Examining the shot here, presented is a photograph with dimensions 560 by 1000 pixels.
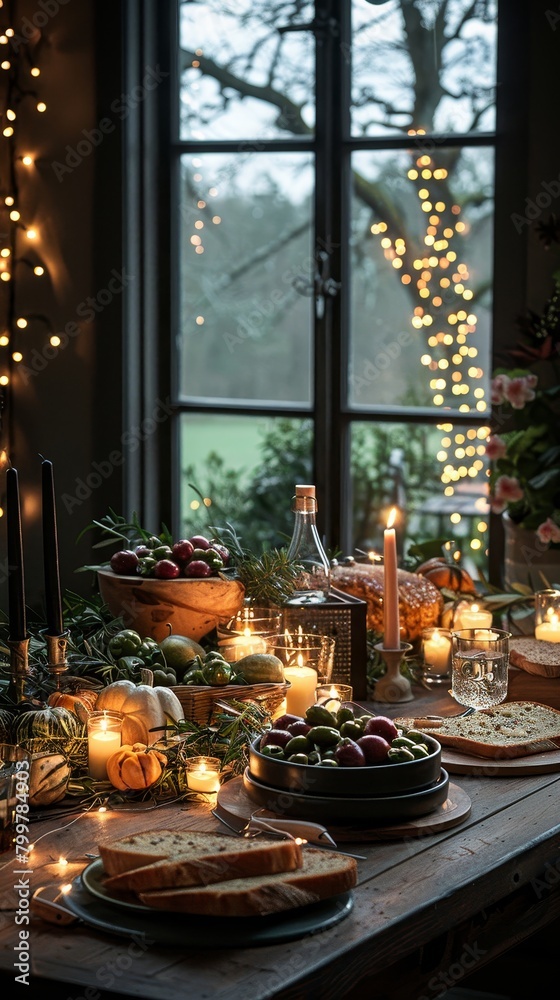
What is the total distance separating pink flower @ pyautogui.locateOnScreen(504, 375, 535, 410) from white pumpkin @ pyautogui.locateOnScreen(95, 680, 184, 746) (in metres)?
1.71

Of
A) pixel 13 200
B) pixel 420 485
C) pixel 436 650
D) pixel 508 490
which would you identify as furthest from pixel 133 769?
pixel 13 200

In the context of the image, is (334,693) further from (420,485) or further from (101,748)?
(420,485)

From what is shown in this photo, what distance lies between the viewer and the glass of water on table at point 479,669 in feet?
5.65

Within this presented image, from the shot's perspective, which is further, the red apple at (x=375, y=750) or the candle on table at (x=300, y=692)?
the candle on table at (x=300, y=692)

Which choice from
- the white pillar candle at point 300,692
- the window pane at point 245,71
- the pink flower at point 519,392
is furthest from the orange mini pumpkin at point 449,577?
the window pane at point 245,71

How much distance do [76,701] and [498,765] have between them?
0.56 metres

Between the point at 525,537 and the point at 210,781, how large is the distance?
1.74 meters

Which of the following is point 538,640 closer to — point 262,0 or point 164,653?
point 164,653

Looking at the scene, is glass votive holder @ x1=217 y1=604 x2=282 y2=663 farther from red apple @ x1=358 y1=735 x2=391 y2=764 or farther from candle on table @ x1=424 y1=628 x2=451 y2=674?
red apple @ x1=358 y1=735 x2=391 y2=764

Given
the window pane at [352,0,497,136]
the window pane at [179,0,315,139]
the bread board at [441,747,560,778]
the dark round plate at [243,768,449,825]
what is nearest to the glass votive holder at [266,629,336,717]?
the bread board at [441,747,560,778]

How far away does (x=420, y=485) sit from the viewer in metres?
3.71

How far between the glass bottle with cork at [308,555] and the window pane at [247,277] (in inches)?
72.5

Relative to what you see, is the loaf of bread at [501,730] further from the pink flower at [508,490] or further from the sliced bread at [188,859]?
the pink flower at [508,490]

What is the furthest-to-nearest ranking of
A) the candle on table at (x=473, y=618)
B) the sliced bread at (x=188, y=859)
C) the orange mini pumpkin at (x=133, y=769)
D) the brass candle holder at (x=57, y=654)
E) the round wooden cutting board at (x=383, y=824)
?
the candle on table at (x=473, y=618), the brass candle holder at (x=57, y=654), the orange mini pumpkin at (x=133, y=769), the round wooden cutting board at (x=383, y=824), the sliced bread at (x=188, y=859)
